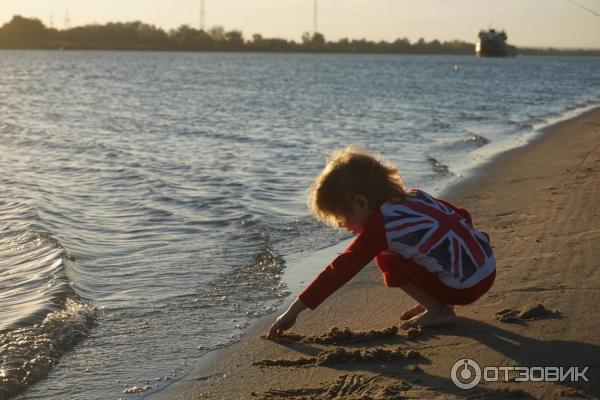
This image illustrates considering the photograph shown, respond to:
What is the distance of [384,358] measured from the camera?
371cm

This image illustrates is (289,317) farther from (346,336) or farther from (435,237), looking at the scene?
(435,237)

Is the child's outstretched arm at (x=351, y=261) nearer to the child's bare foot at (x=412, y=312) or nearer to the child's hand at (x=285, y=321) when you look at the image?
the child's hand at (x=285, y=321)

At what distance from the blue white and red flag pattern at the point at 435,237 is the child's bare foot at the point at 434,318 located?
0.22m

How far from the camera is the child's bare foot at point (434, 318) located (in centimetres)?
406

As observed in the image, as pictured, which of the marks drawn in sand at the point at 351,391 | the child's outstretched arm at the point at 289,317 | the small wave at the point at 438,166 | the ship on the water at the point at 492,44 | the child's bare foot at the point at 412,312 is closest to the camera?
the marks drawn in sand at the point at 351,391

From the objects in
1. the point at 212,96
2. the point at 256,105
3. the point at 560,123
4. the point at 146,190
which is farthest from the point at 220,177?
the point at 212,96

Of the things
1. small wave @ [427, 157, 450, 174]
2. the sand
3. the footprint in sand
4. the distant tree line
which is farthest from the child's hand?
the distant tree line

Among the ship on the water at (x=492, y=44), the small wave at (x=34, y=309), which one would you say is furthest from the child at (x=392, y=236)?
the ship on the water at (x=492, y=44)

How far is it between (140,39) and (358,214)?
15650 centimetres

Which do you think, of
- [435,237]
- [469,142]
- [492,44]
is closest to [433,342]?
[435,237]

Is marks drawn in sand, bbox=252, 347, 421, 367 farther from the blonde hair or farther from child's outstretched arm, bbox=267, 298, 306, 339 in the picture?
the blonde hair

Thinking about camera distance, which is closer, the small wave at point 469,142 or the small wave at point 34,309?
the small wave at point 34,309

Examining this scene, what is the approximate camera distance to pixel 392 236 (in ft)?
12.6

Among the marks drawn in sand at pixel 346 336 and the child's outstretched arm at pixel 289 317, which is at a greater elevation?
the child's outstretched arm at pixel 289 317
